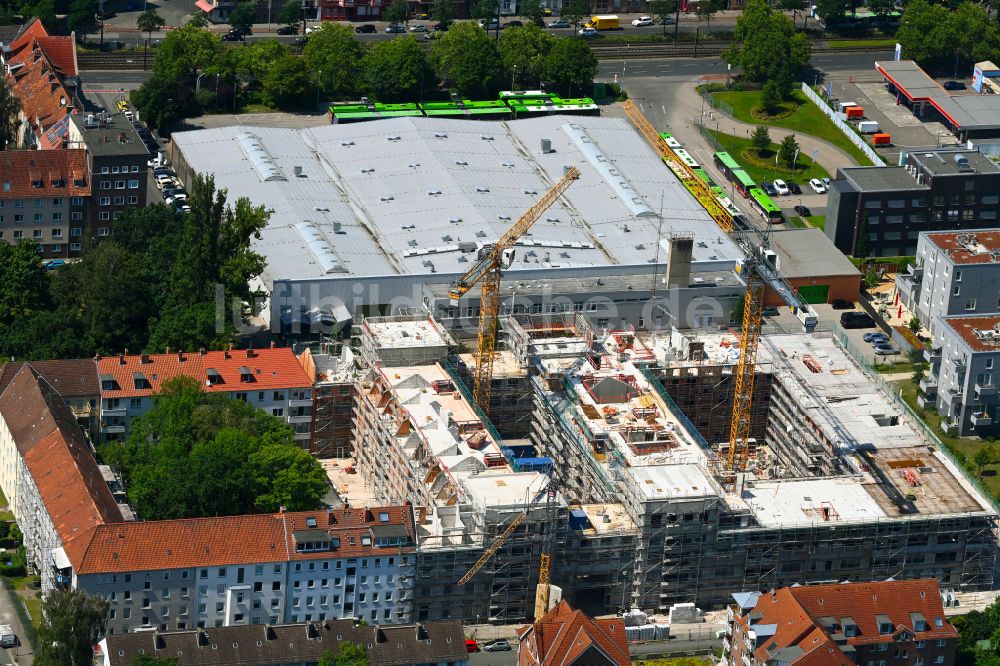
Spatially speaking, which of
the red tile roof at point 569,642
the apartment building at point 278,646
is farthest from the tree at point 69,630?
the red tile roof at point 569,642

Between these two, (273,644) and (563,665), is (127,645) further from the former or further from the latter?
(563,665)

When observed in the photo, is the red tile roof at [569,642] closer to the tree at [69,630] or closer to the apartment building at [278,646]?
the apartment building at [278,646]

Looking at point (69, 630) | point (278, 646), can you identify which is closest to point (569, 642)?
point (278, 646)

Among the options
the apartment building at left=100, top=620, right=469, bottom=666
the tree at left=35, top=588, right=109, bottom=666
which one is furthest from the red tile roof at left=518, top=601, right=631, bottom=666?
the tree at left=35, top=588, right=109, bottom=666

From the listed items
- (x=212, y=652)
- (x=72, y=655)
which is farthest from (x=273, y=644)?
(x=72, y=655)

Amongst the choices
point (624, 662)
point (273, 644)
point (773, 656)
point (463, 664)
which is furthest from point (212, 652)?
point (773, 656)

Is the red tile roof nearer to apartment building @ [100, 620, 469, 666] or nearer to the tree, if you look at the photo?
apartment building @ [100, 620, 469, 666]
